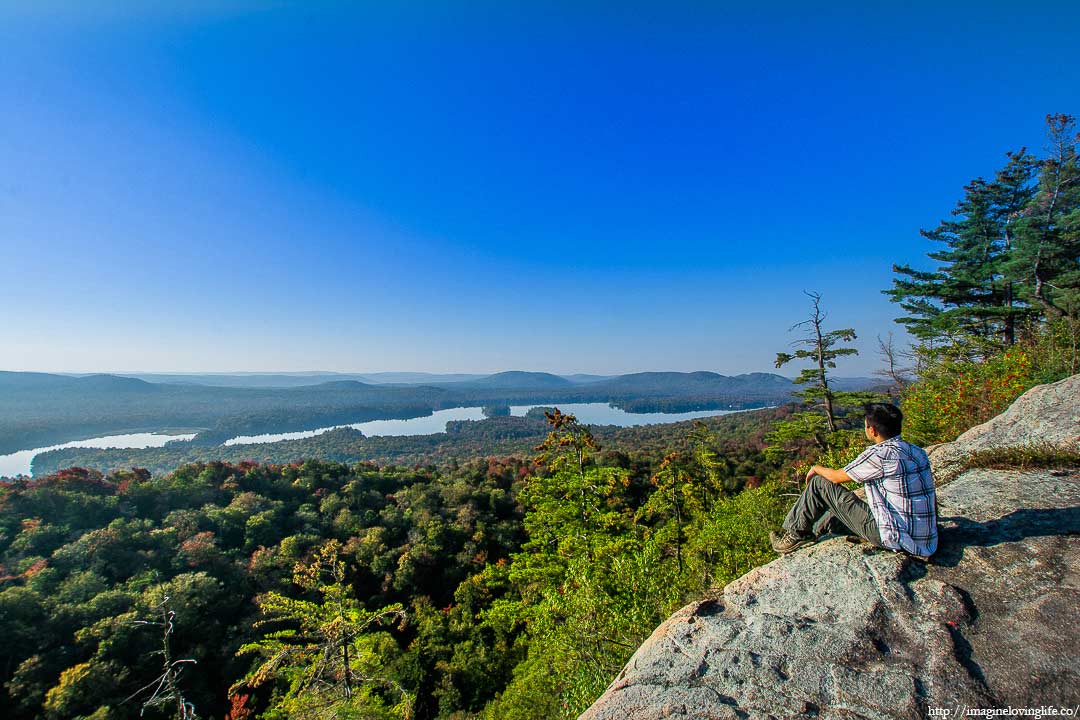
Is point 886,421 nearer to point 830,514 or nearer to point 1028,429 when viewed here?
point 830,514

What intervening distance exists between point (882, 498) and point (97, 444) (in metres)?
146

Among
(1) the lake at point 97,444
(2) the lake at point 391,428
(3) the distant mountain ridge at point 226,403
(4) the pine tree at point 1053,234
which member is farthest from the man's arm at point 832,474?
(1) the lake at point 97,444

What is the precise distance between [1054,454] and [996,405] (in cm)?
522

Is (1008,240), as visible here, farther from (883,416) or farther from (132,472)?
(132,472)

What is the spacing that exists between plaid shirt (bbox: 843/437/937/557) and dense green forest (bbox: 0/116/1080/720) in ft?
6.13

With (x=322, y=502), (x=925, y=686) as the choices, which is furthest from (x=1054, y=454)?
(x=322, y=502)

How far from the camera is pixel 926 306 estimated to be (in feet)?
62.9

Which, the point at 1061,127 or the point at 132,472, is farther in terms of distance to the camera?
the point at 132,472

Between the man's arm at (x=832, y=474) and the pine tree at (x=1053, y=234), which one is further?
the pine tree at (x=1053, y=234)

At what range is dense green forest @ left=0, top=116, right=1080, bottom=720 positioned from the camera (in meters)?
7.34

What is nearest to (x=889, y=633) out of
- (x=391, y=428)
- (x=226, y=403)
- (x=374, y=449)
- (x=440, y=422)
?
(x=374, y=449)

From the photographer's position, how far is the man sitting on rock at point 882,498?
302 cm

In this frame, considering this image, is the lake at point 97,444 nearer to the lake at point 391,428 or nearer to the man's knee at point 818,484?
the lake at point 391,428

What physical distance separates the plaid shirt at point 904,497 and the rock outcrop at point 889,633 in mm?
188
